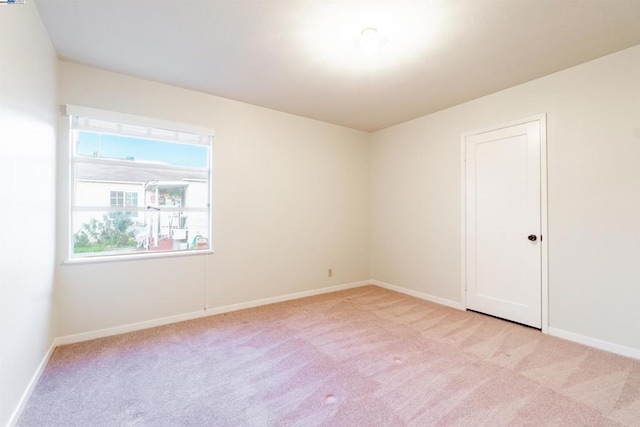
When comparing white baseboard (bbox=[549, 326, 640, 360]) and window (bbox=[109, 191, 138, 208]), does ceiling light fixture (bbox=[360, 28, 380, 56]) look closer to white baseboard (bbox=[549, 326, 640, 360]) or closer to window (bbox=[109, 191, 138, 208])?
window (bbox=[109, 191, 138, 208])

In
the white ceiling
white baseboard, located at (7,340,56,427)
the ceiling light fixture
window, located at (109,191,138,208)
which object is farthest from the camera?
window, located at (109,191,138,208)

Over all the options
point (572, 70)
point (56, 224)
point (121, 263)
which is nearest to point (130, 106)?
point (56, 224)

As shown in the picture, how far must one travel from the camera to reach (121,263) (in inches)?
119

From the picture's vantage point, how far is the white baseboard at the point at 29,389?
170 centimetres

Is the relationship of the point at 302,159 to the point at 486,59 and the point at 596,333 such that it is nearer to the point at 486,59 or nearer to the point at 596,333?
the point at 486,59

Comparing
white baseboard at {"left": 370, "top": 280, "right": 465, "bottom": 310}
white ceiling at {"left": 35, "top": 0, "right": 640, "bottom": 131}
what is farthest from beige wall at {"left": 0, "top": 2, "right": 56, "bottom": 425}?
white baseboard at {"left": 370, "top": 280, "right": 465, "bottom": 310}

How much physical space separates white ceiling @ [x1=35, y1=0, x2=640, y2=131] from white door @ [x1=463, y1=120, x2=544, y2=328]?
66 centimetres

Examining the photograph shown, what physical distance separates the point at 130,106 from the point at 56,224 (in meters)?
1.35

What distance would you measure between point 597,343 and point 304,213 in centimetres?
344

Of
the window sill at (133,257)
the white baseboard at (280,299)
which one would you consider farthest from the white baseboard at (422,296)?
the window sill at (133,257)

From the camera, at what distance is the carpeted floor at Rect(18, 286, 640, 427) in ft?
5.89

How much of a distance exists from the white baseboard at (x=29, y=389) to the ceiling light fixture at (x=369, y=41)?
131 inches

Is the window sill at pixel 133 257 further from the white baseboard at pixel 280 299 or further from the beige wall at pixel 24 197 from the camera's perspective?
the white baseboard at pixel 280 299

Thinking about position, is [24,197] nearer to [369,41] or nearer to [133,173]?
[133,173]
